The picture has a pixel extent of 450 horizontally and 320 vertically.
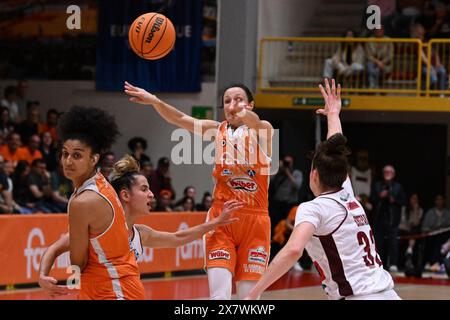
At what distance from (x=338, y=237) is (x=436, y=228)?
1291cm

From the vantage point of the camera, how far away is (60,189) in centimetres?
1591

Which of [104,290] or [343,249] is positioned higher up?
[343,249]

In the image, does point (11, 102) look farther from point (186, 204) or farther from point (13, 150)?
point (186, 204)

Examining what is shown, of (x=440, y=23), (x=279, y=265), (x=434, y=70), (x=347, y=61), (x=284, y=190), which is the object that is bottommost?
(x=284, y=190)

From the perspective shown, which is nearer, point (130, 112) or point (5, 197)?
point (5, 197)

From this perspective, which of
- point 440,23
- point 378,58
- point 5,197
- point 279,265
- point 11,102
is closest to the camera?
point 279,265

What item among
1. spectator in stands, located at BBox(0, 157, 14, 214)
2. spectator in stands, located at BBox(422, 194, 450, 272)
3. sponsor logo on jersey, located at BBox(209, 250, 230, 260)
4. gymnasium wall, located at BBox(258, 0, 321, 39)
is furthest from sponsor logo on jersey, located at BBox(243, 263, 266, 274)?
gymnasium wall, located at BBox(258, 0, 321, 39)

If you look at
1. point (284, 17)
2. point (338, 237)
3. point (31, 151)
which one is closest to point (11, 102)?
point (31, 151)

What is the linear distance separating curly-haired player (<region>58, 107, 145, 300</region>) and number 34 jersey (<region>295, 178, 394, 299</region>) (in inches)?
40.2

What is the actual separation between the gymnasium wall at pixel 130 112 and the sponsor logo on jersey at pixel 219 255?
11640mm

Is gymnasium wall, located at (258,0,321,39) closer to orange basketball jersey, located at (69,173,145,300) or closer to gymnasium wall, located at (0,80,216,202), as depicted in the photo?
gymnasium wall, located at (0,80,216,202)

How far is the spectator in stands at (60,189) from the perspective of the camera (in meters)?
15.3

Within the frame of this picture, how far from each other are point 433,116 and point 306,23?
11.1 feet

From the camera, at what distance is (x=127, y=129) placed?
787 inches
